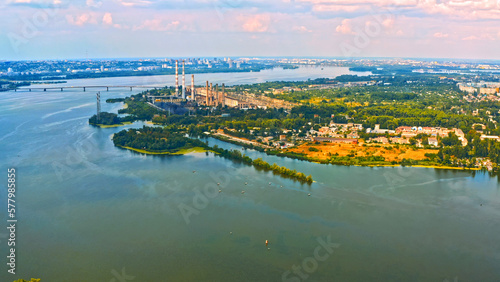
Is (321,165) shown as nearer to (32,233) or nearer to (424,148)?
(424,148)

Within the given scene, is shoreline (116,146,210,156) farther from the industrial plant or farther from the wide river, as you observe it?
the industrial plant

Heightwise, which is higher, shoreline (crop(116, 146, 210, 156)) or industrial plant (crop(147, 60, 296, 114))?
industrial plant (crop(147, 60, 296, 114))

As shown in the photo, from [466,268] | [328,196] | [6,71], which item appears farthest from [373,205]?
[6,71]

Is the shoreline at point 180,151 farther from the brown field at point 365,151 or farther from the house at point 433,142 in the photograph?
the house at point 433,142

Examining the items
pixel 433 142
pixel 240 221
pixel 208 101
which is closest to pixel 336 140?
pixel 433 142

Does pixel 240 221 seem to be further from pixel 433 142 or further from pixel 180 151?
pixel 433 142

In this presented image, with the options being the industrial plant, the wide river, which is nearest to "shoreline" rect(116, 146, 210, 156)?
the wide river

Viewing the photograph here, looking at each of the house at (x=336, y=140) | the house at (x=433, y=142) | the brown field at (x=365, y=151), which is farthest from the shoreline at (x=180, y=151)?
the house at (x=433, y=142)
